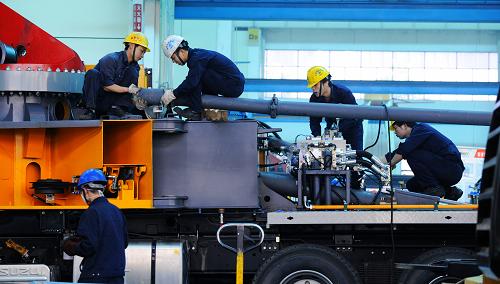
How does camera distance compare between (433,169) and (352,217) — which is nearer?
(352,217)

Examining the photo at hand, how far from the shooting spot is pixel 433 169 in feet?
32.6

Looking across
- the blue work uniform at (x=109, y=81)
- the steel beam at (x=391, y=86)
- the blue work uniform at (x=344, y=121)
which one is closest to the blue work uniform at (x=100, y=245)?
the blue work uniform at (x=109, y=81)

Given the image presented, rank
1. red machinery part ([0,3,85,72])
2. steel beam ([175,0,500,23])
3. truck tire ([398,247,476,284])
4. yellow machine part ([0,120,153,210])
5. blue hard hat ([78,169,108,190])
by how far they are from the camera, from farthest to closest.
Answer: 1. steel beam ([175,0,500,23])
2. red machinery part ([0,3,85,72])
3. yellow machine part ([0,120,153,210])
4. truck tire ([398,247,476,284])
5. blue hard hat ([78,169,108,190])

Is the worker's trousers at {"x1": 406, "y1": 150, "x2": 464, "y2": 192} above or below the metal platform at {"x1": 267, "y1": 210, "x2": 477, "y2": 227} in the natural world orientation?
above

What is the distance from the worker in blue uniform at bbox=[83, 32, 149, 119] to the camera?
9.22m

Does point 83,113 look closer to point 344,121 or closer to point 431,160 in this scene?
point 344,121

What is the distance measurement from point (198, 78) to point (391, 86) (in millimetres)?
12804

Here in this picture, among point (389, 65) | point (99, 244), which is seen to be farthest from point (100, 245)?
point (389, 65)

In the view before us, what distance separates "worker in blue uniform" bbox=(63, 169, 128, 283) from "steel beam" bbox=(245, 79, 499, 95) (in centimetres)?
1352

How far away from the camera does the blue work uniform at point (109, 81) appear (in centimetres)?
921

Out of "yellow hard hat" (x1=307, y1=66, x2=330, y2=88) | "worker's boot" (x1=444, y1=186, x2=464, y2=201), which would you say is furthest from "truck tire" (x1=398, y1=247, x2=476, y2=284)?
"yellow hard hat" (x1=307, y1=66, x2=330, y2=88)

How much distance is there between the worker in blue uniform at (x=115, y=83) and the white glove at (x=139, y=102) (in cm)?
7

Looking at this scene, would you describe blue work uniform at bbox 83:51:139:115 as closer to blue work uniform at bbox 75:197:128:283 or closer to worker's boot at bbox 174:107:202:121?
worker's boot at bbox 174:107:202:121

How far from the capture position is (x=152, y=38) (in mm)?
18281
